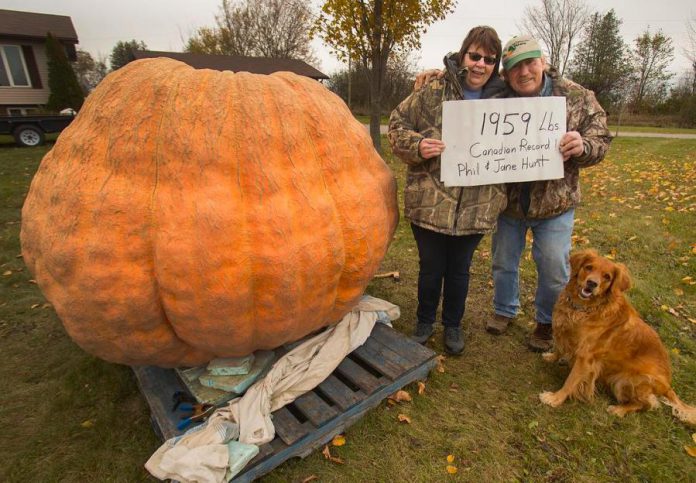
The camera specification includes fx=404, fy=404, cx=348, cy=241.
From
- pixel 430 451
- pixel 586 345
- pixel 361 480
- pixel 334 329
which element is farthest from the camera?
pixel 334 329

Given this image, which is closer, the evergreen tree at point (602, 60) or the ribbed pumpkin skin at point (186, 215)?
the ribbed pumpkin skin at point (186, 215)

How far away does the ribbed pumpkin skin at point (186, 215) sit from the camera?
1.82 metres

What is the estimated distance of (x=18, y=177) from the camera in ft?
27.6

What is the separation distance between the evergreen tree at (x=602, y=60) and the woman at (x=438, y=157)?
3672 cm

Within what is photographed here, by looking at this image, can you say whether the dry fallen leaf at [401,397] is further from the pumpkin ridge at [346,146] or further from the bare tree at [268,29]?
the bare tree at [268,29]

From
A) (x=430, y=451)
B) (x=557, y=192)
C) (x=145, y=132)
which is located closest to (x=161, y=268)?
(x=145, y=132)

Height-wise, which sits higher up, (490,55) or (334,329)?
(490,55)

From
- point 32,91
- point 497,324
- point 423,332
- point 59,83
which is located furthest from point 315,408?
point 32,91

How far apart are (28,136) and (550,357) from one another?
597 inches

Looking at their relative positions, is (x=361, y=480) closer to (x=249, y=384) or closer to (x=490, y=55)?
(x=249, y=384)

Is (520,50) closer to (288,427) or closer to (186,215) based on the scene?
(186,215)

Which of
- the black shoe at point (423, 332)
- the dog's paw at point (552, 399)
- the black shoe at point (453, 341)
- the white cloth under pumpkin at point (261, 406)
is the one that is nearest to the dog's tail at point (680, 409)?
the dog's paw at point (552, 399)

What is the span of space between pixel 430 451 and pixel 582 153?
2.00m

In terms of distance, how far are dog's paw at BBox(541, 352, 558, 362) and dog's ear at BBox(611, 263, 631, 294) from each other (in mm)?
782
